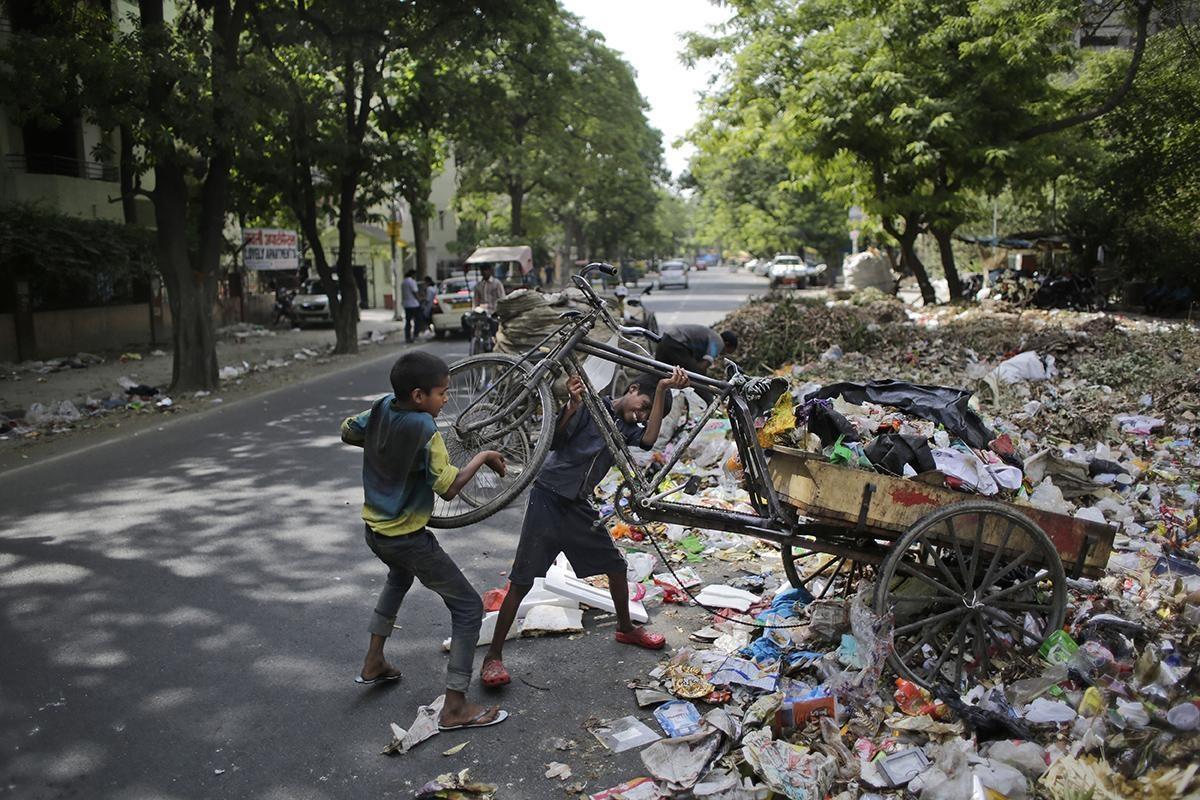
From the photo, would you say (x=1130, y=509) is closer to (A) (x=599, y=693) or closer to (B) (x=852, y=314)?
(A) (x=599, y=693)

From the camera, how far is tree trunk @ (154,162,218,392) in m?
13.5

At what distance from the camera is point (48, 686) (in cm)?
423

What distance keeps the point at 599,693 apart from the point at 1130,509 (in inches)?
159

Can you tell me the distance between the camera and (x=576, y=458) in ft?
14.5

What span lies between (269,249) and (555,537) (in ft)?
76.2

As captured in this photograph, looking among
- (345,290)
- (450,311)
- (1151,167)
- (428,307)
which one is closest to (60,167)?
(345,290)

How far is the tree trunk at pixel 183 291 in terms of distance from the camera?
44.4 feet

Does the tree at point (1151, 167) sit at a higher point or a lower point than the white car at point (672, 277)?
higher

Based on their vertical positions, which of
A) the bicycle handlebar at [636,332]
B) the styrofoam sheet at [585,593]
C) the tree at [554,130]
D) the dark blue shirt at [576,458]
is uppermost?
the tree at [554,130]

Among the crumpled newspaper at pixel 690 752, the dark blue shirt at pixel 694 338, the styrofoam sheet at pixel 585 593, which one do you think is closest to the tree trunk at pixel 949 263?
the dark blue shirt at pixel 694 338

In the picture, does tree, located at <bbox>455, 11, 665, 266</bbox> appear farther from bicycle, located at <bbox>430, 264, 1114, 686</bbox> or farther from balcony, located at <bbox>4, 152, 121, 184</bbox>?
bicycle, located at <bbox>430, 264, 1114, 686</bbox>

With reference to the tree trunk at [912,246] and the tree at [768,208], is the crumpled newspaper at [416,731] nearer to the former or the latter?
the tree trunk at [912,246]

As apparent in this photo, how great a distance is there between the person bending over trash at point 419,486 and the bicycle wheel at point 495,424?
388mm

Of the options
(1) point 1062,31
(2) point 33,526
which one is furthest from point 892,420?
(1) point 1062,31
